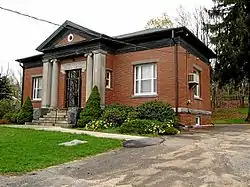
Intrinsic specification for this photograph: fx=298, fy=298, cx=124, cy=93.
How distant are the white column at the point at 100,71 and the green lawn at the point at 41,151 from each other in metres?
6.54

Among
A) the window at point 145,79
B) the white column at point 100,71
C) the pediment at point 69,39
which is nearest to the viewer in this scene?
the window at point 145,79

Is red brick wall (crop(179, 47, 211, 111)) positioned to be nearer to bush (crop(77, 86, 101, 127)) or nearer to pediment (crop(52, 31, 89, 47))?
bush (crop(77, 86, 101, 127))

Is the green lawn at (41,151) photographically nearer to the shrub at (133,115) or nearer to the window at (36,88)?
the shrub at (133,115)

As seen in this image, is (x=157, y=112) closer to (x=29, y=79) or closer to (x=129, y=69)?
(x=129, y=69)

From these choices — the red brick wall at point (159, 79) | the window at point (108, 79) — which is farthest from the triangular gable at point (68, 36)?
the window at point (108, 79)

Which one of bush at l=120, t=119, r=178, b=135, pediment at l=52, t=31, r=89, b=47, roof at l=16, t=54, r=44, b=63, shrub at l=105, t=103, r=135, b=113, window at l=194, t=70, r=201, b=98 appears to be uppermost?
pediment at l=52, t=31, r=89, b=47

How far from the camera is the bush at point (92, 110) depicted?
16.5 meters

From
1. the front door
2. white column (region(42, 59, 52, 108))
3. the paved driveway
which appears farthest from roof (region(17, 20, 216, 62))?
the paved driveway

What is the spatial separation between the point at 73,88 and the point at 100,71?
3.07 metres

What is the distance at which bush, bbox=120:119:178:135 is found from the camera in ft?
43.1

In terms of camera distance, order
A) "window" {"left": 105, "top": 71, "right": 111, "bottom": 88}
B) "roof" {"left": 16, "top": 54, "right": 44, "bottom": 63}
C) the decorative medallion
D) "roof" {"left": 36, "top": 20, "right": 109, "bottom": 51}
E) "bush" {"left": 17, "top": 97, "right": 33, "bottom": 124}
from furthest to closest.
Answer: "roof" {"left": 16, "top": 54, "right": 44, "bottom": 63}, "bush" {"left": 17, "top": 97, "right": 33, "bottom": 124}, the decorative medallion, "window" {"left": 105, "top": 71, "right": 111, "bottom": 88}, "roof" {"left": 36, "top": 20, "right": 109, "bottom": 51}

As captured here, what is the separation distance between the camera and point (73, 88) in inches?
779

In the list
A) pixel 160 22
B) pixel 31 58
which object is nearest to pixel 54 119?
pixel 31 58

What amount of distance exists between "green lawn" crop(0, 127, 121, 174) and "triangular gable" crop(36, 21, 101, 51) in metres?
9.04
